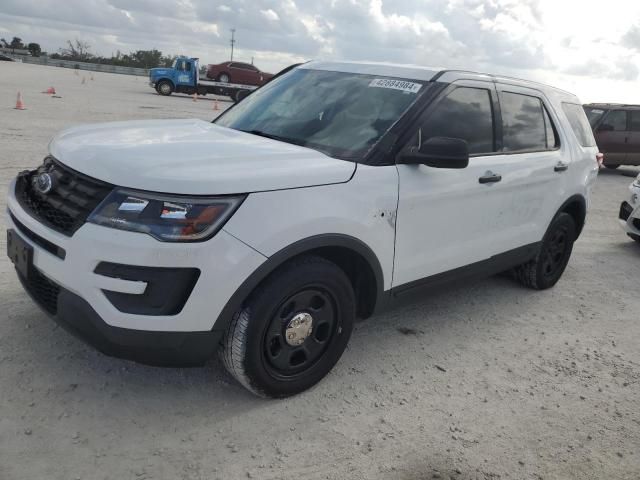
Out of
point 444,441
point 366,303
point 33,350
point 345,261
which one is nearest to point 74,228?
point 33,350

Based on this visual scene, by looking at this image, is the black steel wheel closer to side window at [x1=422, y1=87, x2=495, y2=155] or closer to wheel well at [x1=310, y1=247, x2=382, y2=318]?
wheel well at [x1=310, y1=247, x2=382, y2=318]

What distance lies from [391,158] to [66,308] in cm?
186

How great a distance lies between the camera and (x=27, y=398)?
291 centimetres

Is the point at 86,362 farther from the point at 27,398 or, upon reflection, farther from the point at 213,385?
the point at 213,385

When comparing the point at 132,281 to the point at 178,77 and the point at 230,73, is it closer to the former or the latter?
the point at 178,77

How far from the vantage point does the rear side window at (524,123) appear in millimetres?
4285

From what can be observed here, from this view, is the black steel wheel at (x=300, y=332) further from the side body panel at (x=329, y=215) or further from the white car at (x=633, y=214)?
the white car at (x=633, y=214)

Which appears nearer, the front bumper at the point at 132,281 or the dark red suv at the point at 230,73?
the front bumper at the point at 132,281

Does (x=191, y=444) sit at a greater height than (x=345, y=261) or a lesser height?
lesser

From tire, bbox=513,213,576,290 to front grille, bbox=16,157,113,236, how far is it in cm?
367

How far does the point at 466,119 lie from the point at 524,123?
0.87m

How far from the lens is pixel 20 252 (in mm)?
3016

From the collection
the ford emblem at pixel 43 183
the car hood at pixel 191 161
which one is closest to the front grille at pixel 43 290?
the ford emblem at pixel 43 183

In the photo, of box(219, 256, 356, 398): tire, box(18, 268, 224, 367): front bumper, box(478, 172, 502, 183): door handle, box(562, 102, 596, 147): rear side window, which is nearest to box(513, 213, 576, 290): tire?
box(562, 102, 596, 147): rear side window
